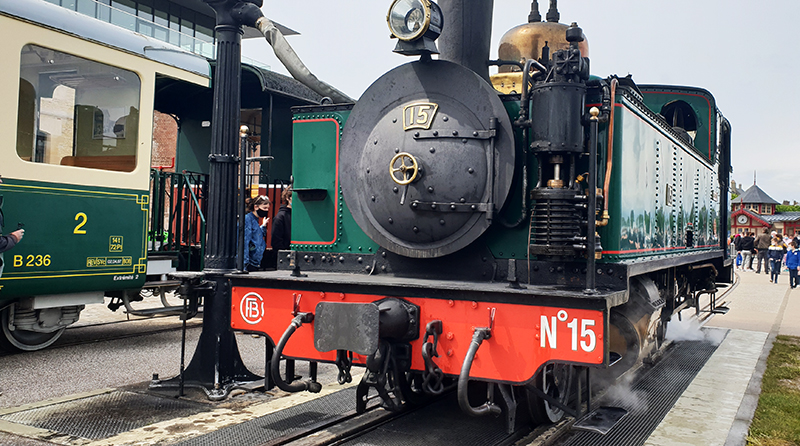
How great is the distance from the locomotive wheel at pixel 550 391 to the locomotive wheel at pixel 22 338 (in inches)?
195

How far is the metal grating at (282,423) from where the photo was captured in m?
3.81

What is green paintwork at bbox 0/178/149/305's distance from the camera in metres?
5.63

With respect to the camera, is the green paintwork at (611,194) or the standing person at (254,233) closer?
the green paintwork at (611,194)

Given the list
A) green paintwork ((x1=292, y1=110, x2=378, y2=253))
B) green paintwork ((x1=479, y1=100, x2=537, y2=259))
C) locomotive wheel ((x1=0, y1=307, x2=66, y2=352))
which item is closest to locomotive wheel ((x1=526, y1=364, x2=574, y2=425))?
green paintwork ((x1=479, y1=100, x2=537, y2=259))

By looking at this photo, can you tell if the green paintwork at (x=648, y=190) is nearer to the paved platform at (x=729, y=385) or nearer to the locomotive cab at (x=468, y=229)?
the locomotive cab at (x=468, y=229)

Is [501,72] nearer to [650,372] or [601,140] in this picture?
[601,140]

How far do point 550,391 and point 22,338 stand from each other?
5.19m

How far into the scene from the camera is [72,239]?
6.07 m

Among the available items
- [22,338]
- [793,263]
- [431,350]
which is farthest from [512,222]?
[793,263]

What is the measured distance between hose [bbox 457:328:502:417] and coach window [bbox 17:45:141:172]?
14.9 feet

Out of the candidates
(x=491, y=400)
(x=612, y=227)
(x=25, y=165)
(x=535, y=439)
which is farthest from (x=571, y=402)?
(x=25, y=165)

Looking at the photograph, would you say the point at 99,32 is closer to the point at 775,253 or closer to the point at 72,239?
the point at 72,239

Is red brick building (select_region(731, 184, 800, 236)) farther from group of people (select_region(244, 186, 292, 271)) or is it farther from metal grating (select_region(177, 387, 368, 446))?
metal grating (select_region(177, 387, 368, 446))

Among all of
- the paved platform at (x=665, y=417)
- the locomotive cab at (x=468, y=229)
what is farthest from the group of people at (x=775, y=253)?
the locomotive cab at (x=468, y=229)
